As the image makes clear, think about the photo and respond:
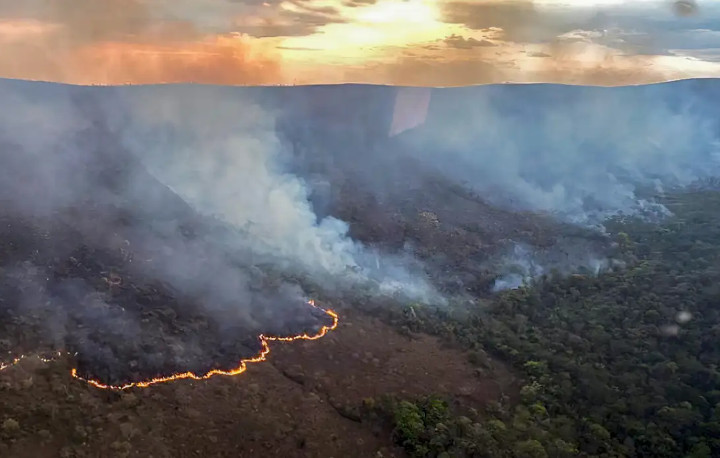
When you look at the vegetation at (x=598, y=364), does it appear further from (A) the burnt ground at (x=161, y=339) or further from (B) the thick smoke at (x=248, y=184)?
(B) the thick smoke at (x=248, y=184)

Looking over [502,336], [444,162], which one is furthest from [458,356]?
[444,162]

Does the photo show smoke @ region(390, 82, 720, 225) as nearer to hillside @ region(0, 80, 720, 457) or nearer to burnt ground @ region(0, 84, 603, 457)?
hillside @ region(0, 80, 720, 457)

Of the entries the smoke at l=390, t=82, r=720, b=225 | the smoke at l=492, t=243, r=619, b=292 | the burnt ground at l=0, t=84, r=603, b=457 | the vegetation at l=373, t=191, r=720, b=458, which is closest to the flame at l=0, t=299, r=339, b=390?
the burnt ground at l=0, t=84, r=603, b=457

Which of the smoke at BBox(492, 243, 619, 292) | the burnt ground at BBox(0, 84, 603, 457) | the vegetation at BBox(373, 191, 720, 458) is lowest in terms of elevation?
the smoke at BBox(492, 243, 619, 292)

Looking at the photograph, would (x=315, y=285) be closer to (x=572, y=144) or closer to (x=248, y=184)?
(x=248, y=184)

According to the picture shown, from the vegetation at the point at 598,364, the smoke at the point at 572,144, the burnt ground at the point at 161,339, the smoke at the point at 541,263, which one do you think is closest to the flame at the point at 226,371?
the burnt ground at the point at 161,339

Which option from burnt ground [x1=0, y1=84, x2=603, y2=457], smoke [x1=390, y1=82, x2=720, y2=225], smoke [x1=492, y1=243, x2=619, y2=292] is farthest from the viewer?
smoke [x1=390, y1=82, x2=720, y2=225]

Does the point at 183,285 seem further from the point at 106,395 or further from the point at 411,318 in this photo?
the point at 411,318
